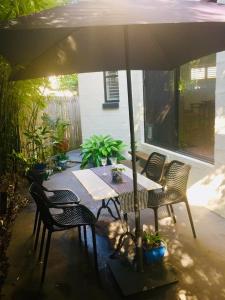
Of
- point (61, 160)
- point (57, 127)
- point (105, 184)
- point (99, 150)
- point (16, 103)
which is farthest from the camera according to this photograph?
point (57, 127)

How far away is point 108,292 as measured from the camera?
7.52 feet

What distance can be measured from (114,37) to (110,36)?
5 centimetres

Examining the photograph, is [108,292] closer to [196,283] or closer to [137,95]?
[196,283]

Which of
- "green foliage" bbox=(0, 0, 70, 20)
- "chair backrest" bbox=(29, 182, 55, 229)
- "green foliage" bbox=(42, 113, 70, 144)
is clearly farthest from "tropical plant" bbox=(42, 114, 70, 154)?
"chair backrest" bbox=(29, 182, 55, 229)

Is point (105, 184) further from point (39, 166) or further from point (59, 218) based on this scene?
point (39, 166)

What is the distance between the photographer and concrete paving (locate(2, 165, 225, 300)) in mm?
2281

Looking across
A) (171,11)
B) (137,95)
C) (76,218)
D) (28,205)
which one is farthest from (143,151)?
(171,11)

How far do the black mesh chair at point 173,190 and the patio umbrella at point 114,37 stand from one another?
0.71m

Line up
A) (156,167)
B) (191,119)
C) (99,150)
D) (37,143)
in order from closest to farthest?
(156,167) < (191,119) < (37,143) < (99,150)

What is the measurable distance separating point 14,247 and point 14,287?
2.45ft

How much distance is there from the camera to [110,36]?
2695 millimetres

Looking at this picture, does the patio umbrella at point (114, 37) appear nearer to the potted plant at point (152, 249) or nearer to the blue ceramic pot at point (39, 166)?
the potted plant at point (152, 249)

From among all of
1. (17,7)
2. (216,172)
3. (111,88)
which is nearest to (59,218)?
(216,172)

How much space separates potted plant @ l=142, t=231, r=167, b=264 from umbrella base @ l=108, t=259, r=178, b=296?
63 mm
